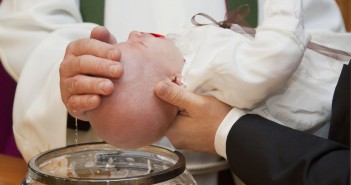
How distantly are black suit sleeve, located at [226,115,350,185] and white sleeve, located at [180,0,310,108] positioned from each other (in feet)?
0.15

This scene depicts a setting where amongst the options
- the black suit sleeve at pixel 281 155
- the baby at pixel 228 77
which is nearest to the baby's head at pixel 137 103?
the baby at pixel 228 77

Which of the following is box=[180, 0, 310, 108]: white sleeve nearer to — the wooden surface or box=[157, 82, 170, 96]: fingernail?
box=[157, 82, 170, 96]: fingernail

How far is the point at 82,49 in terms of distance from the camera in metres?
0.75

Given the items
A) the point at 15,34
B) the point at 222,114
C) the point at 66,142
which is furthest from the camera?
the point at 15,34

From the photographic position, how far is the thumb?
29.1 inches

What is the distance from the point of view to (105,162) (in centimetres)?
75

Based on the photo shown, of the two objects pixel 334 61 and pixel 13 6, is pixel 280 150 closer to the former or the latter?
pixel 334 61

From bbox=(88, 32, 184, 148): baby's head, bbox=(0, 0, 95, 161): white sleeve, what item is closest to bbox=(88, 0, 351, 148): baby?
bbox=(88, 32, 184, 148): baby's head

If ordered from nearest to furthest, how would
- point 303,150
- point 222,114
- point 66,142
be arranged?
point 303,150 → point 222,114 → point 66,142

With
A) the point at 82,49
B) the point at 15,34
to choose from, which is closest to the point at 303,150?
the point at 82,49

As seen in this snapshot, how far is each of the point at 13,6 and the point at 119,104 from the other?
1.76 feet

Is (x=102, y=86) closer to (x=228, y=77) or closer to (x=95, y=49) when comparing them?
(x=95, y=49)

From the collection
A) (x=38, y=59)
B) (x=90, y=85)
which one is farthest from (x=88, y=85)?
(x=38, y=59)

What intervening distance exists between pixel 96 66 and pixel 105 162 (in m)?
0.13
